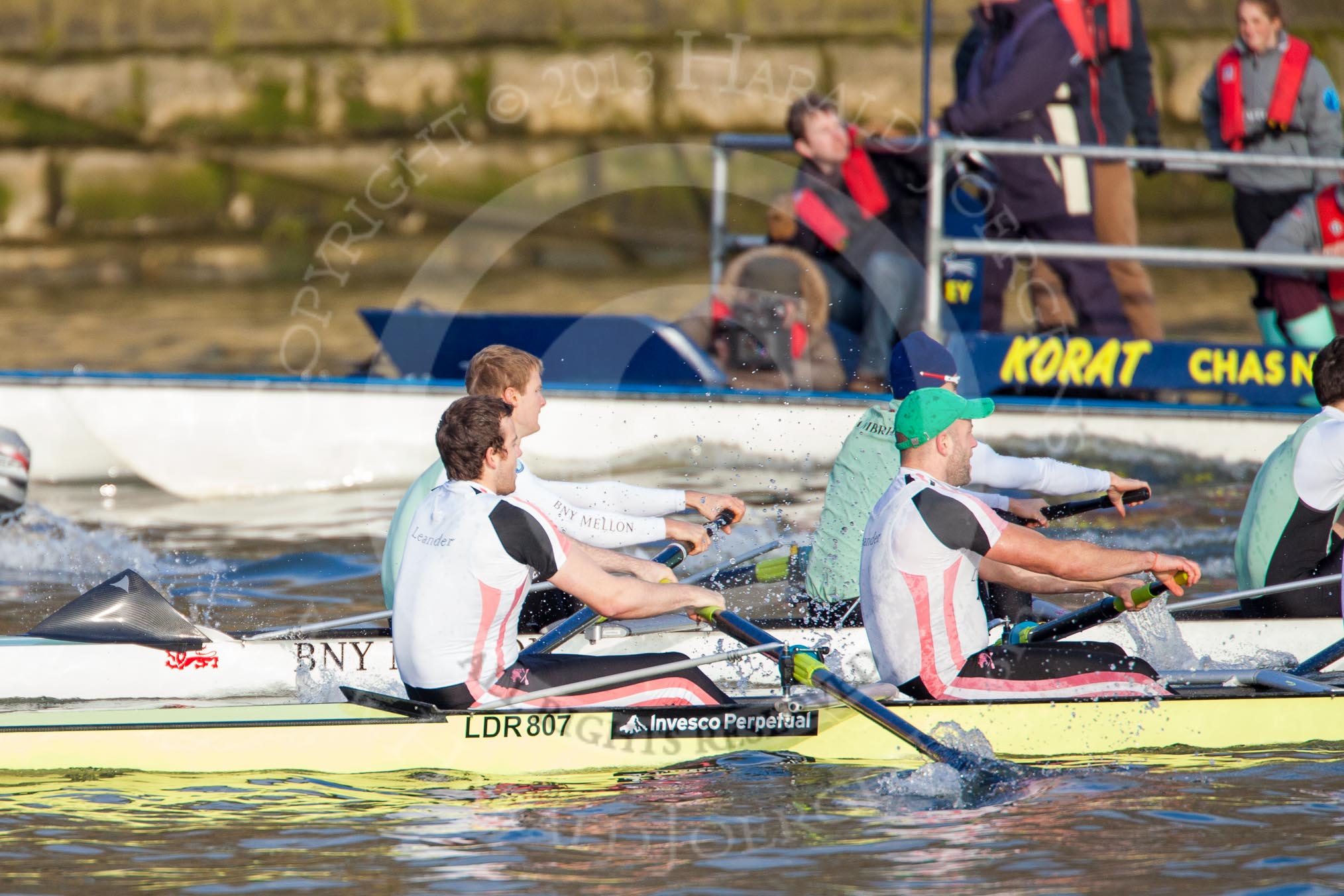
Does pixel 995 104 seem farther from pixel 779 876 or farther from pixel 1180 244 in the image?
pixel 1180 244

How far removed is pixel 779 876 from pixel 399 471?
18.9ft

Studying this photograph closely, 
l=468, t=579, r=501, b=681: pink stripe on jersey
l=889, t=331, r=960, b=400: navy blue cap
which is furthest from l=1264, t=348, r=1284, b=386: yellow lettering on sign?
l=468, t=579, r=501, b=681: pink stripe on jersey

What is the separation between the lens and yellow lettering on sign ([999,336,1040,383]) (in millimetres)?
9102

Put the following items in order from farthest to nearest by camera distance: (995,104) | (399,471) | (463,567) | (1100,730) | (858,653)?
(399,471)
(995,104)
(858,653)
(1100,730)
(463,567)

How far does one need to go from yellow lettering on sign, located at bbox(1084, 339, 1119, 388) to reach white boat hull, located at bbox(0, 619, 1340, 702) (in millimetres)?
3062

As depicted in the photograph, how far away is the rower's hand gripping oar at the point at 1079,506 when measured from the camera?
608 cm

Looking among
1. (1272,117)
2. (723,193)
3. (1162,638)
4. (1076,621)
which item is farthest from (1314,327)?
(1076,621)

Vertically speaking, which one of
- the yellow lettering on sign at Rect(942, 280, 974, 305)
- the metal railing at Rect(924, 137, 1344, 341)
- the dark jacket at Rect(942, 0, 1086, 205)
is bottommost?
the yellow lettering on sign at Rect(942, 280, 974, 305)

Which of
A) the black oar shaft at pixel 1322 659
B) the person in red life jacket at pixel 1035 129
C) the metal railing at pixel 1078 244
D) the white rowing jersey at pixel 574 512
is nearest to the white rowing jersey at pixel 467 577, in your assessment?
the white rowing jersey at pixel 574 512

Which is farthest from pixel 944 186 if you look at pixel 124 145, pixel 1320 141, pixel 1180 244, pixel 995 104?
pixel 124 145

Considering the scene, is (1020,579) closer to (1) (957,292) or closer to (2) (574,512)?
(2) (574,512)

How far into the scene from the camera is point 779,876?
4230mm

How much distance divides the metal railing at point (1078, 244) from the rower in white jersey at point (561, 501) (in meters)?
2.93

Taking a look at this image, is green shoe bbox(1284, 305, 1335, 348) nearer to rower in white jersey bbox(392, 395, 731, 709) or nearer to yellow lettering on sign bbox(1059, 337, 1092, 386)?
yellow lettering on sign bbox(1059, 337, 1092, 386)
